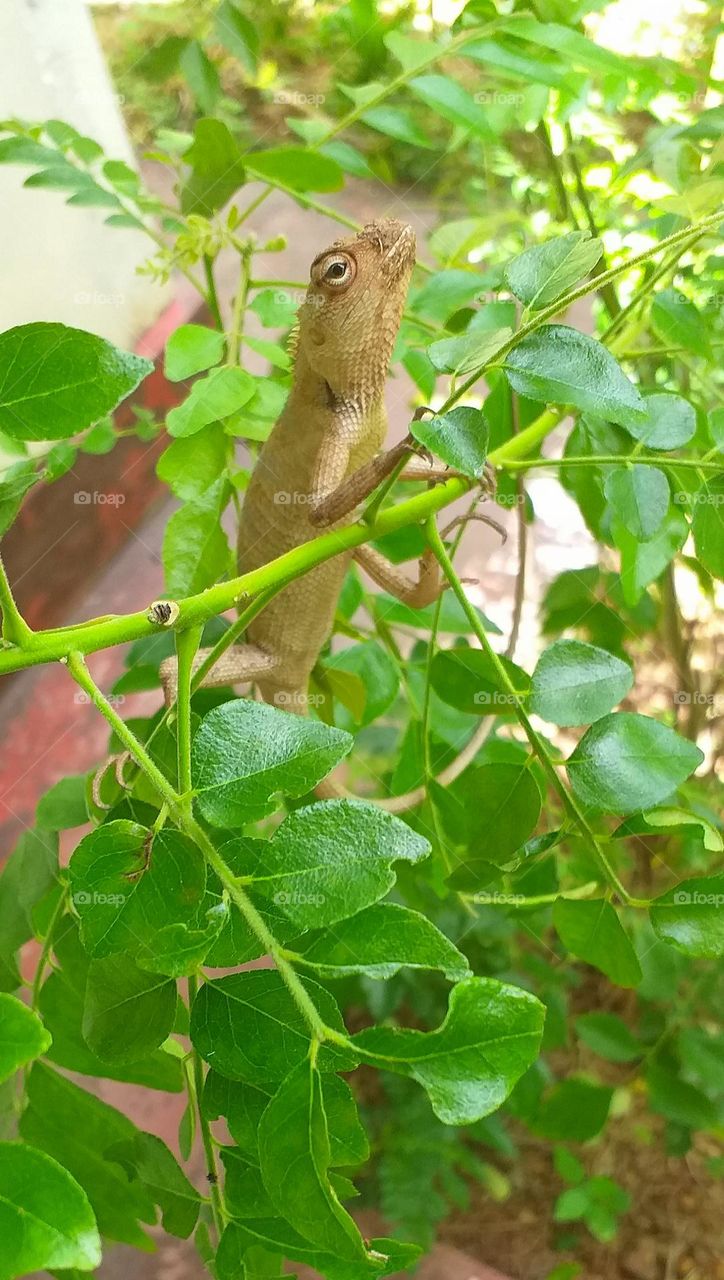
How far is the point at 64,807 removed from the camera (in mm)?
912

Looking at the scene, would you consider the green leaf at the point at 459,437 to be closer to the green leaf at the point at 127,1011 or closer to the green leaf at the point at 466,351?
the green leaf at the point at 466,351

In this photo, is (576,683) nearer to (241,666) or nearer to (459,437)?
(459,437)

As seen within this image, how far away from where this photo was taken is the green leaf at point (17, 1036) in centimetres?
38

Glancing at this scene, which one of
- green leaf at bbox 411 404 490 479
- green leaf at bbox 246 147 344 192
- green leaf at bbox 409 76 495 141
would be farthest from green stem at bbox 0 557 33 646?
green leaf at bbox 409 76 495 141

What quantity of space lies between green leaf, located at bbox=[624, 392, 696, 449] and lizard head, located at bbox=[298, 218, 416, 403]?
39 centimetres

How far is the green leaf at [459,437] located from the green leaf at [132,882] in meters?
0.25

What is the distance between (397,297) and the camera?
41.1 inches

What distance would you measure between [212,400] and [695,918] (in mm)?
572

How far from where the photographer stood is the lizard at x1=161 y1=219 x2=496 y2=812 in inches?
40.5

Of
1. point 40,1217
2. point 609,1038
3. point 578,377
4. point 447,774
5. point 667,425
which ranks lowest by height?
point 609,1038

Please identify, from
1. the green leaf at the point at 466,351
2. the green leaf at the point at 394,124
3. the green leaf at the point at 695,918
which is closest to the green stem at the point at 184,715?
the green leaf at the point at 466,351

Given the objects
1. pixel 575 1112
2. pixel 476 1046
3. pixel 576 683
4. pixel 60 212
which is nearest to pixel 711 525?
pixel 576 683

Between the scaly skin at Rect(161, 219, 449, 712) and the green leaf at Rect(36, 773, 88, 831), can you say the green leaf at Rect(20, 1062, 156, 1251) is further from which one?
the scaly skin at Rect(161, 219, 449, 712)

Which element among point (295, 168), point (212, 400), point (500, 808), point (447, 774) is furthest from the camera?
point (447, 774)
